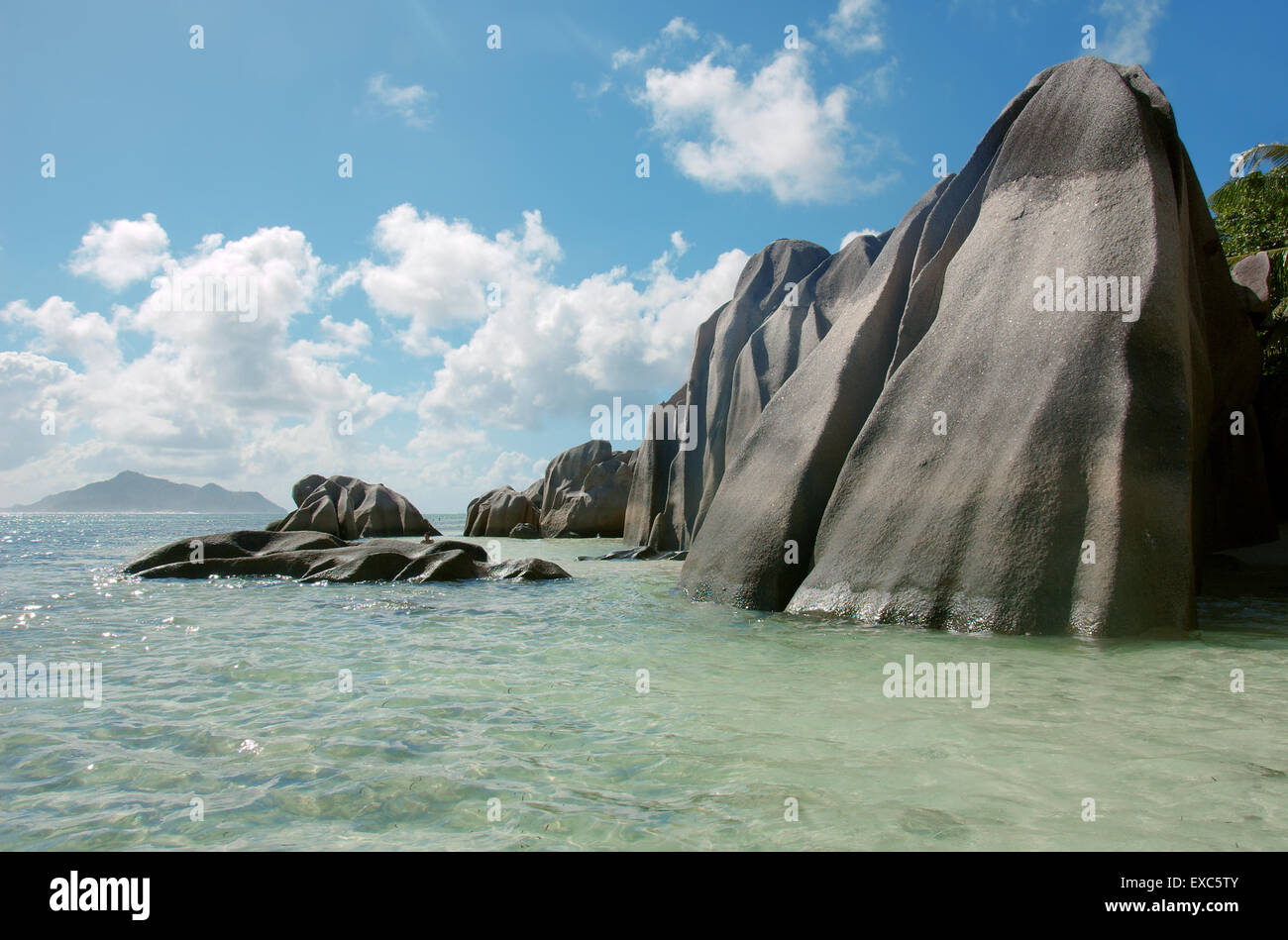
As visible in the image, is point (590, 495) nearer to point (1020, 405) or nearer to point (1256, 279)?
point (1256, 279)

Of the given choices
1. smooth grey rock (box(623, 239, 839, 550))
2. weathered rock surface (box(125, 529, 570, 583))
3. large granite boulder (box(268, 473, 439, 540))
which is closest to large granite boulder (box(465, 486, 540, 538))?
large granite boulder (box(268, 473, 439, 540))

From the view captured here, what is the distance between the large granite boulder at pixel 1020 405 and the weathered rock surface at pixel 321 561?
4461mm

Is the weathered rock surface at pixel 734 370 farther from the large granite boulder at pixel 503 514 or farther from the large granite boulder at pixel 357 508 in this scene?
the large granite boulder at pixel 357 508

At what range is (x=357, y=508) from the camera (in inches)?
1309

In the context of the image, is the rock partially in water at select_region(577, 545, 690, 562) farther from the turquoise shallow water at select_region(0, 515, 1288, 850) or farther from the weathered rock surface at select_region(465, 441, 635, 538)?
the weathered rock surface at select_region(465, 441, 635, 538)

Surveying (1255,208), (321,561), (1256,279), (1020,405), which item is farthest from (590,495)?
(1020,405)

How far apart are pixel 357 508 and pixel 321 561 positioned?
70.0 ft

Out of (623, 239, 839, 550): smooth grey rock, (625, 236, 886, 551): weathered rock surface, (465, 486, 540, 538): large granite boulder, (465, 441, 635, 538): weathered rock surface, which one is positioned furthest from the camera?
(465, 486, 540, 538): large granite boulder

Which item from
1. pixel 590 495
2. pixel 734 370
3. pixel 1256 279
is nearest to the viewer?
pixel 1256 279

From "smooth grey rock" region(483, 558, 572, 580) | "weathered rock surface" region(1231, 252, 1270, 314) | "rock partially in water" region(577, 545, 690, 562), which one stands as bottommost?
"rock partially in water" region(577, 545, 690, 562)

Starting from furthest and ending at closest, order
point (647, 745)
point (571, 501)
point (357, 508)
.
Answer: point (571, 501)
point (357, 508)
point (647, 745)

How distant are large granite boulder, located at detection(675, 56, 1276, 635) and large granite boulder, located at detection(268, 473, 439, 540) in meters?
24.4

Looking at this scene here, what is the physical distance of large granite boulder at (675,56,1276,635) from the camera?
657cm
